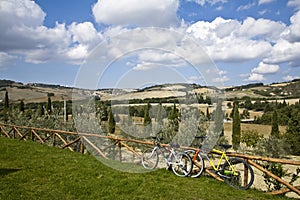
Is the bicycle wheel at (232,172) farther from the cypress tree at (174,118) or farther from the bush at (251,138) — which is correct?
the bush at (251,138)

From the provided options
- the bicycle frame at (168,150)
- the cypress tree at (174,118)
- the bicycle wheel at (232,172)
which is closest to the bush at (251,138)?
the cypress tree at (174,118)

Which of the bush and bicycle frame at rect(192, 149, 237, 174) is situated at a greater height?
bicycle frame at rect(192, 149, 237, 174)

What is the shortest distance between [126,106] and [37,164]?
3.66m

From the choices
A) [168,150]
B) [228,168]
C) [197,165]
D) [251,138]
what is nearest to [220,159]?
[228,168]

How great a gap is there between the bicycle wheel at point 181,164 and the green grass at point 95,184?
237 mm

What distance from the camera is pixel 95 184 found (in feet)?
18.8

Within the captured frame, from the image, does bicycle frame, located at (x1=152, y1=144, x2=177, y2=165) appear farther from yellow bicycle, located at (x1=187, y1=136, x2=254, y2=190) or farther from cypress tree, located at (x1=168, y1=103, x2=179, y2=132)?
cypress tree, located at (x1=168, y1=103, x2=179, y2=132)

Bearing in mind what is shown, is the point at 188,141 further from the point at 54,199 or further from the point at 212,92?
the point at 54,199

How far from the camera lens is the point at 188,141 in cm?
1166

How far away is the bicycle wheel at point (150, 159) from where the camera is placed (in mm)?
7355

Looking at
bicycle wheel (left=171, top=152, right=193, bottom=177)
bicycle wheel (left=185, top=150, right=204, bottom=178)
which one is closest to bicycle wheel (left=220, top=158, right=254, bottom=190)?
bicycle wheel (left=185, top=150, right=204, bottom=178)

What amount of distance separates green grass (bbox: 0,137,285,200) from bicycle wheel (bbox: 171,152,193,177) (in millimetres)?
237

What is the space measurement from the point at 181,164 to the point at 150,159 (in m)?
1.14

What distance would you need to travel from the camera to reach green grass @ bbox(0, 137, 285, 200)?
5070 mm
